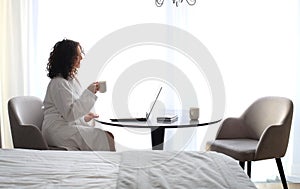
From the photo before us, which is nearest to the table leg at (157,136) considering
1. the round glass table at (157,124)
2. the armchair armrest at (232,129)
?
the round glass table at (157,124)

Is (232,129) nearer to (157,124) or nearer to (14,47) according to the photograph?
(157,124)

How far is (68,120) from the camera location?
3150 millimetres

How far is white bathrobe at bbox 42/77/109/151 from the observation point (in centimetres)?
311

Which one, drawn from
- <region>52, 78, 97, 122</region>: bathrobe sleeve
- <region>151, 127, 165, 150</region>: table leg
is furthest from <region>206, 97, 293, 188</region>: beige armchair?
<region>52, 78, 97, 122</region>: bathrobe sleeve

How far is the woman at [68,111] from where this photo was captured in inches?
123

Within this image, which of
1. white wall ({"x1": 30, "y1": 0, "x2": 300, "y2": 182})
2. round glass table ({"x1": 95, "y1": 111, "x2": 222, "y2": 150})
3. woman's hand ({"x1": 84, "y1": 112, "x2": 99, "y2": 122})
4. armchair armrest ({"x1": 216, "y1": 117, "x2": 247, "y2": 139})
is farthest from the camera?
white wall ({"x1": 30, "y1": 0, "x2": 300, "y2": 182})

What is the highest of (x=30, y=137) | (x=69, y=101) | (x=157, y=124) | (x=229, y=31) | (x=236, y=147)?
Result: (x=229, y=31)

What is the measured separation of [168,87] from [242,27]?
88 cm

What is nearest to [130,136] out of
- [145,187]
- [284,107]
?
[284,107]

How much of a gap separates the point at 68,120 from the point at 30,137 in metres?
0.31

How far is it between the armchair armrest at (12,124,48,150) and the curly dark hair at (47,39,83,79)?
0.47 m

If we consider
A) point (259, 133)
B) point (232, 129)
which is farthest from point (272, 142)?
point (232, 129)

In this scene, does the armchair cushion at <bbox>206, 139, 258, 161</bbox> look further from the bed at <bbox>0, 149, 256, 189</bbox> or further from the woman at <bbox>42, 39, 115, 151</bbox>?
the bed at <bbox>0, 149, 256, 189</bbox>

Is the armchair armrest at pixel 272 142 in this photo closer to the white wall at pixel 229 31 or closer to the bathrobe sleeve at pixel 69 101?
the white wall at pixel 229 31
